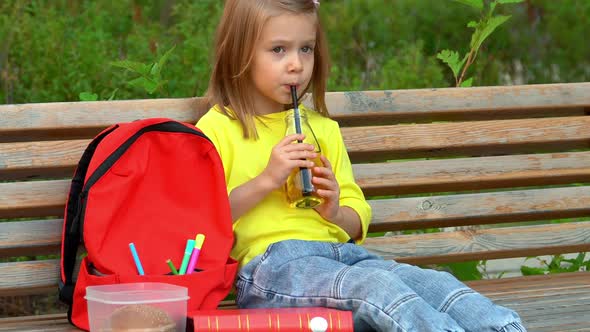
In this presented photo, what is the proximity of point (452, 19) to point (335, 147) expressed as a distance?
290 centimetres

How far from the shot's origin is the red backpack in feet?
9.74

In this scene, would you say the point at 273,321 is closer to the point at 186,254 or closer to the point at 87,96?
the point at 186,254

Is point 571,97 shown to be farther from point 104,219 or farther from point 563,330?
point 104,219

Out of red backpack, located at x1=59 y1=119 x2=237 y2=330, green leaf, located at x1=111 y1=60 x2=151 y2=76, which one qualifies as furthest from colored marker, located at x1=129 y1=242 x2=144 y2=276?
green leaf, located at x1=111 y1=60 x2=151 y2=76

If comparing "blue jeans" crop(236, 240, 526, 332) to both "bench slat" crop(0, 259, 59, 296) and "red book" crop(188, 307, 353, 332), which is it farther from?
"bench slat" crop(0, 259, 59, 296)

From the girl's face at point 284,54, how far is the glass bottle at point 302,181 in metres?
0.09

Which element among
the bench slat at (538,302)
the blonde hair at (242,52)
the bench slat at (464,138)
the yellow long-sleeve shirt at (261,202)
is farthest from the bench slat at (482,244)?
the blonde hair at (242,52)

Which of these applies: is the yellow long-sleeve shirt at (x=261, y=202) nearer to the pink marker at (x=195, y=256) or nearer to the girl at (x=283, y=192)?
the girl at (x=283, y=192)

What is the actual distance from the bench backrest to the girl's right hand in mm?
525

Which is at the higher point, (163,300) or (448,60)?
(448,60)

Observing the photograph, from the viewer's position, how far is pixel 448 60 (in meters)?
4.04

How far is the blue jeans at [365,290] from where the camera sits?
2.70 metres

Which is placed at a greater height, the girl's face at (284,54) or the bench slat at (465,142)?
the girl's face at (284,54)

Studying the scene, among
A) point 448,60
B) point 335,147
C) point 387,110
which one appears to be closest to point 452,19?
point 448,60
